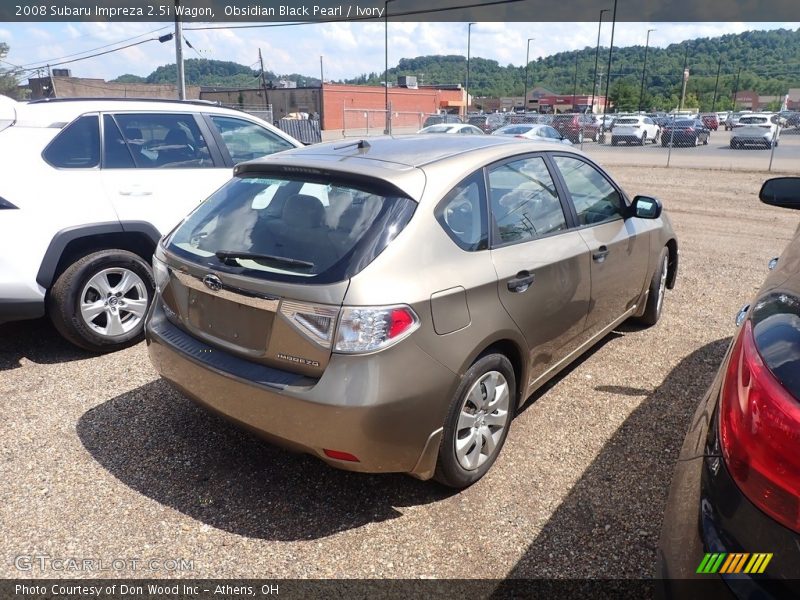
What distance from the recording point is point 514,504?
2.87m

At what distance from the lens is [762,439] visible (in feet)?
4.33

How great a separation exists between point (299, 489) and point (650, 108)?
92.9 m

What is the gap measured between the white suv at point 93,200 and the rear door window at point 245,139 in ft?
0.59

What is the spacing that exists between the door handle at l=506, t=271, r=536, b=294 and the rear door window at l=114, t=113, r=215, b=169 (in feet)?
11.2

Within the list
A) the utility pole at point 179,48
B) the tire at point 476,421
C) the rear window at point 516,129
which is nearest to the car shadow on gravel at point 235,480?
the tire at point 476,421

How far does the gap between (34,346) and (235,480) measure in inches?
110

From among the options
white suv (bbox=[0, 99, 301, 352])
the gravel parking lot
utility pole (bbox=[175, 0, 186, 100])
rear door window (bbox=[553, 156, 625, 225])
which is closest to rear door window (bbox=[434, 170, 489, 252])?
rear door window (bbox=[553, 156, 625, 225])

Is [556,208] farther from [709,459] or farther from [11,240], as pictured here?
[11,240]

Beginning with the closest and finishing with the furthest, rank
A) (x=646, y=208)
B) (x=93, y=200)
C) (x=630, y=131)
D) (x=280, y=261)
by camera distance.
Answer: (x=280, y=261), (x=646, y=208), (x=93, y=200), (x=630, y=131)

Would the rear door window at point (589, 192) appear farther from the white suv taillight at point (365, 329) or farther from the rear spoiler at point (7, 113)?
the rear spoiler at point (7, 113)

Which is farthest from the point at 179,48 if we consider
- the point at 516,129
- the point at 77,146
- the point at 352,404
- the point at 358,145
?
the point at 352,404

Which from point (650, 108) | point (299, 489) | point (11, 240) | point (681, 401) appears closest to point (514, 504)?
point (299, 489)

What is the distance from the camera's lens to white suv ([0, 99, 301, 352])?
4023mm

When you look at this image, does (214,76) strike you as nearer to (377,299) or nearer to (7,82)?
(7,82)
